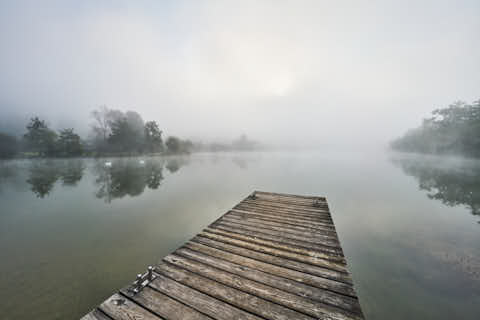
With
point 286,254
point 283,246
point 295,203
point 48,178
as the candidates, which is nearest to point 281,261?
point 286,254

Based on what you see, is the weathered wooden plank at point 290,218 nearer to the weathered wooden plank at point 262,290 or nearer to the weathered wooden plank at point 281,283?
the weathered wooden plank at point 281,283

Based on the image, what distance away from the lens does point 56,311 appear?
281 centimetres

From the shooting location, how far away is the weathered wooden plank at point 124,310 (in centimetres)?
189

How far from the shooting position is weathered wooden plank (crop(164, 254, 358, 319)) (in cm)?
200

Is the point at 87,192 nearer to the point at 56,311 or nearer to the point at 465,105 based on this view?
the point at 56,311

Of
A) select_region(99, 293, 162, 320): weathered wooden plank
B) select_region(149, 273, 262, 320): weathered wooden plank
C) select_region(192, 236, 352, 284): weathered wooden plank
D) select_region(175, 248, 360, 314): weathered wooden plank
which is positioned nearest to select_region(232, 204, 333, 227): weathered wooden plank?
select_region(192, 236, 352, 284): weathered wooden plank

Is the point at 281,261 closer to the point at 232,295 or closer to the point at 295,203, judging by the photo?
the point at 232,295

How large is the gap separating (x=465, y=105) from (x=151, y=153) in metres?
85.4

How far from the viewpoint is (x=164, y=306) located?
6.67 feet

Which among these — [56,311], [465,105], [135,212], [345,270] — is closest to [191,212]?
[135,212]

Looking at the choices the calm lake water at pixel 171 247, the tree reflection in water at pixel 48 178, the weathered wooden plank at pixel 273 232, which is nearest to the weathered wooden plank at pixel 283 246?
the weathered wooden plank at pixel 273 232

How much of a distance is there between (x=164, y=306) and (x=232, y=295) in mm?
903

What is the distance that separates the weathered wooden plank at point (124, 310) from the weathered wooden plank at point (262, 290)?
82 centimetres

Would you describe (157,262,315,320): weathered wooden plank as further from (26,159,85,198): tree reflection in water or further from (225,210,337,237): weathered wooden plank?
(26,159,85,198): tree reflection in water
